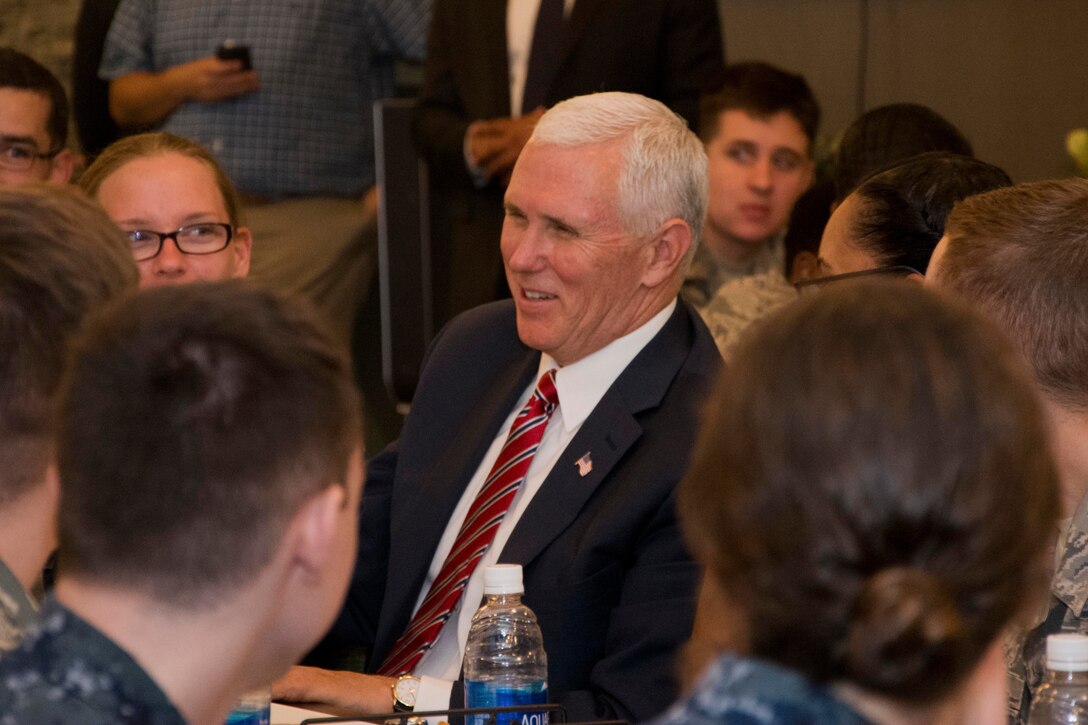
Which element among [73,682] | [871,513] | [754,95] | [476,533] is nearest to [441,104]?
[754,95]

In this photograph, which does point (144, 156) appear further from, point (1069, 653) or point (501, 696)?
point (1069, 653)

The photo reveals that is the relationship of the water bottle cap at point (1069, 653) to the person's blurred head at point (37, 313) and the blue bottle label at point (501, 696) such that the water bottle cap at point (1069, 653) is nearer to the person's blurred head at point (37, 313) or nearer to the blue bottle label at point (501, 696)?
the blue bottle label at point (501, 696)

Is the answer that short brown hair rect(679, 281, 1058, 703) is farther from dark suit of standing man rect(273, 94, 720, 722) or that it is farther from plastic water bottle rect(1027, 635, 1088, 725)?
dark suit of standing man rect(273, 94, 720, 722)

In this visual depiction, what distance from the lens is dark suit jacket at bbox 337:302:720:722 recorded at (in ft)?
7.24

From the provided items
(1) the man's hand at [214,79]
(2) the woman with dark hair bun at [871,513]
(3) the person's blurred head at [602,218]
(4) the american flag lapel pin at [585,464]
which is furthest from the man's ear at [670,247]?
(1) the man's hand at [214,79]

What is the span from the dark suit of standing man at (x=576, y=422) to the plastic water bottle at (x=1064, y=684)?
0.64 m

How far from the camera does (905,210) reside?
270 cm

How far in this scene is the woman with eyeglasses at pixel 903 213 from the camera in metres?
2.69

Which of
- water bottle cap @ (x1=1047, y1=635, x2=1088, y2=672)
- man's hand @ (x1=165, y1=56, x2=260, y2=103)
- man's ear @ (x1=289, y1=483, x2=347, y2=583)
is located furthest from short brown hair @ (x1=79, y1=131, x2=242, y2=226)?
water bottle cap @ (x1=1047, y1=635, x2=1088, y2=672)

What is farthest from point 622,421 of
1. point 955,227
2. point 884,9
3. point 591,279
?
point 884,9

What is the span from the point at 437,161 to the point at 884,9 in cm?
196

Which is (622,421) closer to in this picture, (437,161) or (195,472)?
(195,472)

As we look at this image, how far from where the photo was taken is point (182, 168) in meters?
2.96

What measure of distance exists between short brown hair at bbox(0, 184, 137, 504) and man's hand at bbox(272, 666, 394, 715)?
83 centimetres
